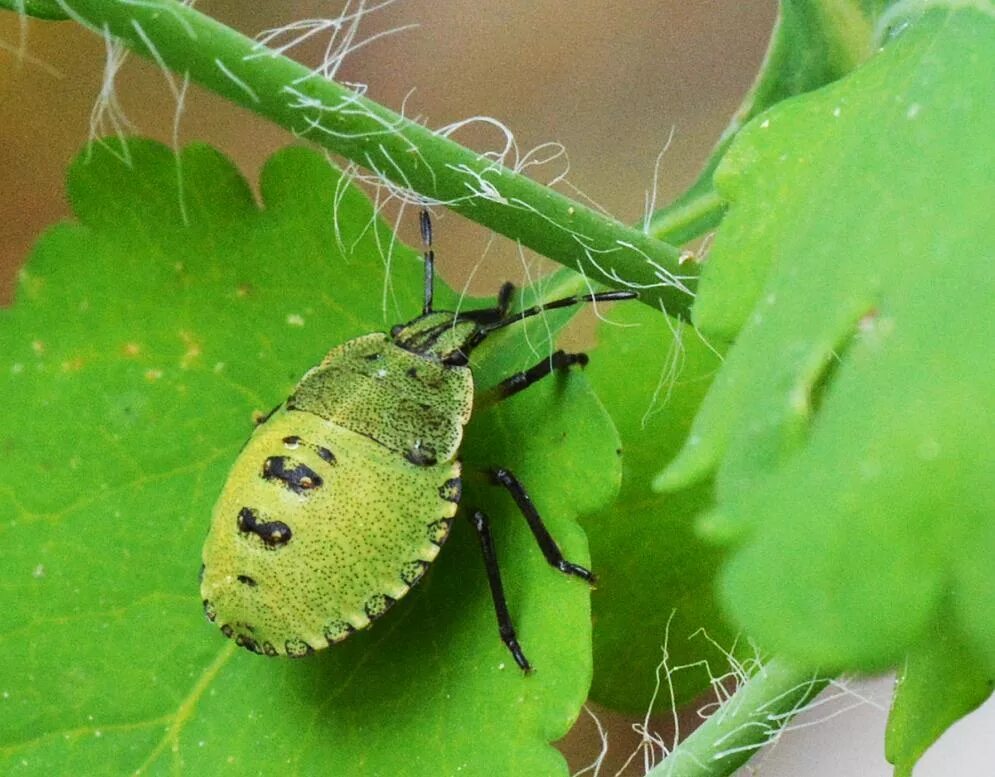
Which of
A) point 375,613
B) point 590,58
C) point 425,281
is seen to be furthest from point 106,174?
point 590,58

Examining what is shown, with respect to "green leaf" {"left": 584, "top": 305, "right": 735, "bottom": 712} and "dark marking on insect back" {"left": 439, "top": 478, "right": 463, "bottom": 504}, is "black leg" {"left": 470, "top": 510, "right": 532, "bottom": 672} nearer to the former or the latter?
"dark marking on insect back" {"left": 439, "top": 478, "right": 463, "bottom": 504}

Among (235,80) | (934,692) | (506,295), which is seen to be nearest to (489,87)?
(506,295)

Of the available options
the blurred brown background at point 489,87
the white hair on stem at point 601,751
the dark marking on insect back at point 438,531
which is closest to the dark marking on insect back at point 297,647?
the dark marking on insect back at point 438,531

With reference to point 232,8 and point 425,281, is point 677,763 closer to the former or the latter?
point 425,281

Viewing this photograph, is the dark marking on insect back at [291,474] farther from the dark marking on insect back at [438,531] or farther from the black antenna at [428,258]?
the black antenna at [428,258]

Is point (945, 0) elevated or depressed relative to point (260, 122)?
elevated

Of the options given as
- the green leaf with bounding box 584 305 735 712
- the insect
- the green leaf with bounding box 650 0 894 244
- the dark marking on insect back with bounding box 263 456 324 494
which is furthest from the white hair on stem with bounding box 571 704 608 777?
the green leaf with bounding box 650 0 894 244
